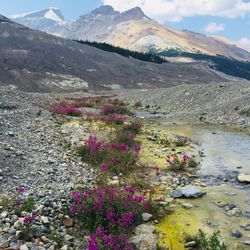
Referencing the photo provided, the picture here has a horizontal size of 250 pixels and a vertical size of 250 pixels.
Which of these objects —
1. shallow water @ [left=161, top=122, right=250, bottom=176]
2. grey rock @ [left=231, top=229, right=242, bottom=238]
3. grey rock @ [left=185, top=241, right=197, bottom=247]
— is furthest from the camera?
shallow water @ [left=161, top=122, right=250, bottom=176]

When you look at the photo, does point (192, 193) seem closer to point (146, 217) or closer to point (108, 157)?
point (146, 217)

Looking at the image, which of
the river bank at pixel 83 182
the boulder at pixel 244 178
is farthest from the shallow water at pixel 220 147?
the boulder at pixel 244 178

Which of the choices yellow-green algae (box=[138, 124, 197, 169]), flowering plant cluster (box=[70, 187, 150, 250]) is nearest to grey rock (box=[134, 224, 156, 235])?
flowering plant cluster (box=[70, 187, 150, 250])

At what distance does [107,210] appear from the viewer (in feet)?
33.9

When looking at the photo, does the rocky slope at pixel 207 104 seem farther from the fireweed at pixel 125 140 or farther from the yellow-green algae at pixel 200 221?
the yellow-green algae at pixel 200 221

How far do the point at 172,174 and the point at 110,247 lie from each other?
8.48 meters

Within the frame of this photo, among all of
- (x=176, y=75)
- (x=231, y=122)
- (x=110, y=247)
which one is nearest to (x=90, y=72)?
(x=176, y=75)

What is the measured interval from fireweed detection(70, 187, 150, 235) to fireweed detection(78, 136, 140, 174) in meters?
4.34

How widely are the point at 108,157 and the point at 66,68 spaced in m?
107

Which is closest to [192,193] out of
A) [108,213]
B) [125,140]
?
[108,213]

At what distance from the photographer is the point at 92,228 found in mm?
10242

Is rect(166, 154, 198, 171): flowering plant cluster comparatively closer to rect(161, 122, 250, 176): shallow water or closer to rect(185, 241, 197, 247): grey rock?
rect(161, 122, 250, 176): shallow water

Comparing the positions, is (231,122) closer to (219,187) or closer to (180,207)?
(219,187)

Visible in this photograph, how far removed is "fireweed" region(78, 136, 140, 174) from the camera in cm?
1634
